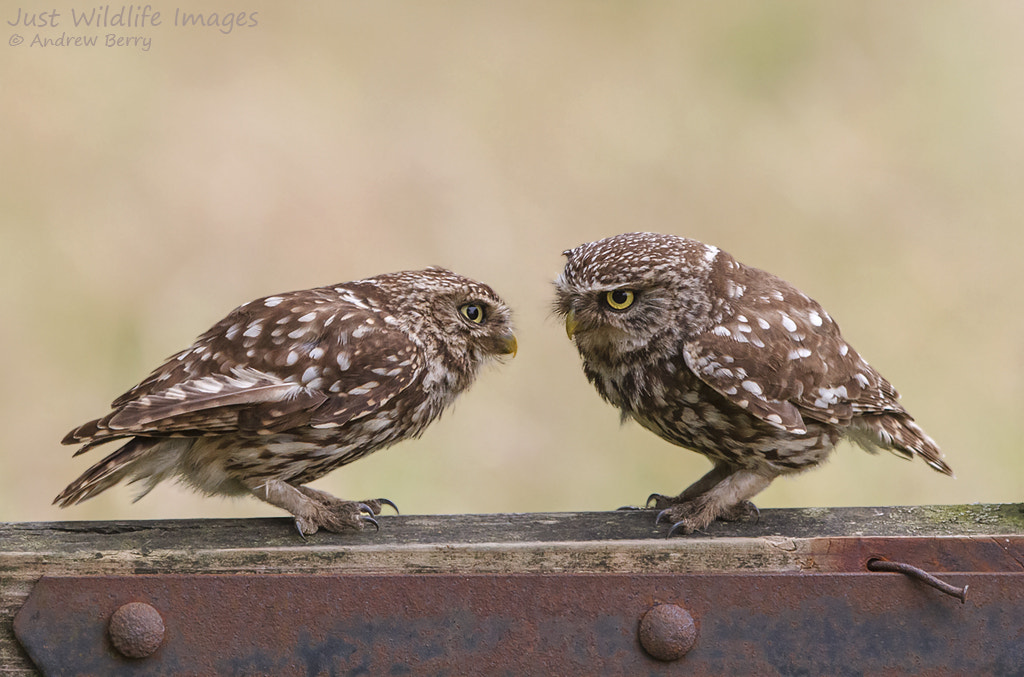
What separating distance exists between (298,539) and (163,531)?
0.92 feet

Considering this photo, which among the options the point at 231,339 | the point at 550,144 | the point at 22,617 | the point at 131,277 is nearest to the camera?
the point at 22,617

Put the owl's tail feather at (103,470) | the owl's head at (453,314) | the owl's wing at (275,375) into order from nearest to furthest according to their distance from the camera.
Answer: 1. the owl's wing at (275,375)
2. the owl's tail feather at (103,470)
3. the owl's head at (453,314)

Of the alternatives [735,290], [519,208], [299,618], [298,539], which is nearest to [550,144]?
[519,208]

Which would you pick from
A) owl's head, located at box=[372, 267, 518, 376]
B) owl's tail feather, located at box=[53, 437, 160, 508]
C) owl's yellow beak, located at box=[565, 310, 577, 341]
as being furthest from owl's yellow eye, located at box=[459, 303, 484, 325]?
owl's tail feather, located at box=[53, 437, 160, 508]

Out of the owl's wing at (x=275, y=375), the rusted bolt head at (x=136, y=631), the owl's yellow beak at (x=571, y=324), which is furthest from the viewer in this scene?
the owl's yellow beak at (x=571, y=324)

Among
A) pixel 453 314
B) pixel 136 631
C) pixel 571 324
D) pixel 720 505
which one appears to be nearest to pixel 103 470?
pixel 136 631

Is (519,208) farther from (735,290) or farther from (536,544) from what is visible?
(536,544)

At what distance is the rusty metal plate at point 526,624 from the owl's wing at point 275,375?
18.5 inches

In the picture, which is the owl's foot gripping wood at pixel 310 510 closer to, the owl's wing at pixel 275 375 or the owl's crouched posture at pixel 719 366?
the owl's wing at pixel 275 375

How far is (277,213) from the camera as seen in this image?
4.54 metres

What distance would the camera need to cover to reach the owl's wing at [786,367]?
110 inches

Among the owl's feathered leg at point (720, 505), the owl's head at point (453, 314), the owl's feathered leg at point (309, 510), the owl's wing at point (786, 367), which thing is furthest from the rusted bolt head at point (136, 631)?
the owl's wing at point (786, 367)

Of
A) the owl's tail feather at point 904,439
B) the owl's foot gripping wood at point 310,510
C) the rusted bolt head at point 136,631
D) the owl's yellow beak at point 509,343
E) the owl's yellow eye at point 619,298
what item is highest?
the owl's yellow eye at point 619,298

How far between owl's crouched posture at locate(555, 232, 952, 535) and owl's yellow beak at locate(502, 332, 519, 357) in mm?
152
